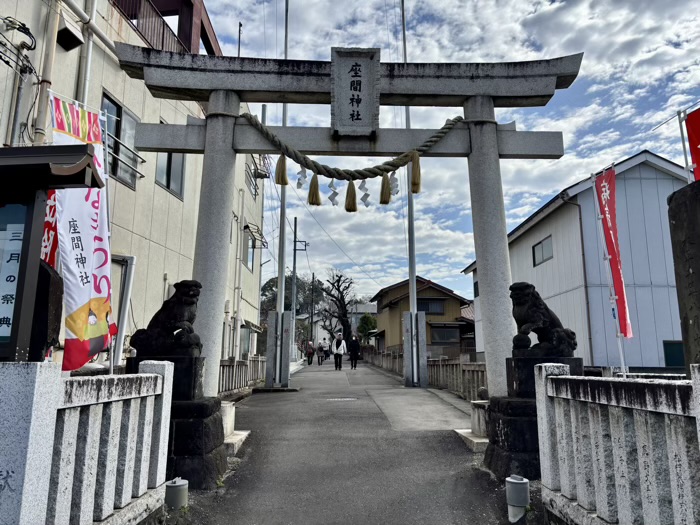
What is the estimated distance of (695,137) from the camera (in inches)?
309

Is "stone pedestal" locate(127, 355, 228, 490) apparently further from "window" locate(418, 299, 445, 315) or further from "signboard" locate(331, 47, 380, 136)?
"window" locate(418, 299, 445, 315)

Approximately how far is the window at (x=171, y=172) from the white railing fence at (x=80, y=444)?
336 inches

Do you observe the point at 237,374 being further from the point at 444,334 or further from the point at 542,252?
the point at 444,334

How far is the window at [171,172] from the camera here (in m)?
12.0

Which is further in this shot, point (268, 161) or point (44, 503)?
point (268, 161)

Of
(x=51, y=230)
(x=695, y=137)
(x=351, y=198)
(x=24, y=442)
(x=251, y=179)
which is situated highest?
(x=251, y=179)

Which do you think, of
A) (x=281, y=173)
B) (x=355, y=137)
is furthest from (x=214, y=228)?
(x=355, y=137)

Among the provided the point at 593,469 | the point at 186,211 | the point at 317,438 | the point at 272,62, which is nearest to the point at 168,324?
the point at 317,438

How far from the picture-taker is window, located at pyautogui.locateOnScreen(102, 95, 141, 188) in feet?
32.2

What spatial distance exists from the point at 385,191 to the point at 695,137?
5.22 metres

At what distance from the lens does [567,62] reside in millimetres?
7293

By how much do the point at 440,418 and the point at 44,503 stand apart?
7018mm

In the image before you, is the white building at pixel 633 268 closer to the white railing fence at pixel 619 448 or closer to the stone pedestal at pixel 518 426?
the stone pedestal at pixel 518 426

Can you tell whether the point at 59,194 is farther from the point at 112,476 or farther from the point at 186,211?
the point at 186,211
